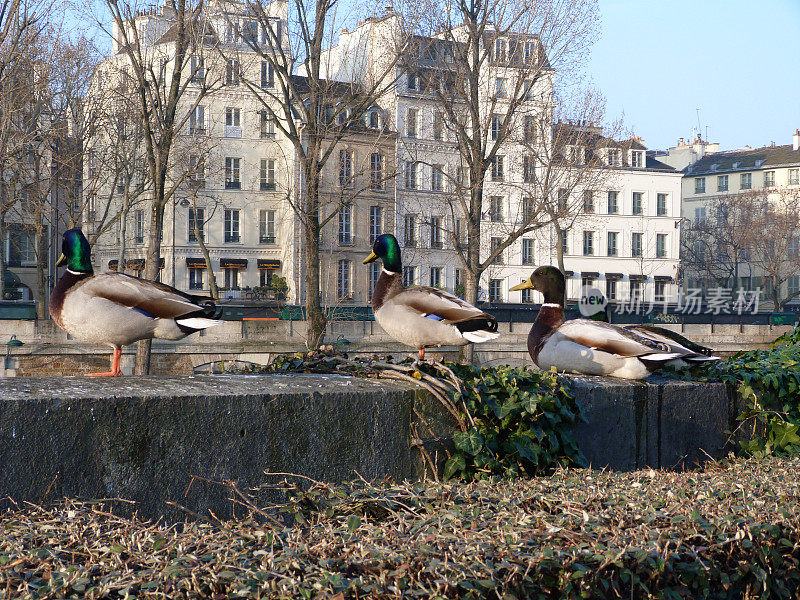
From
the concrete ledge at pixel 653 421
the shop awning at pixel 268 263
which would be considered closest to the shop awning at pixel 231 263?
the shop awning at pixel 268 263

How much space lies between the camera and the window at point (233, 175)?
54.2 meters

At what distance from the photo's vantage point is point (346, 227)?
2167 inches

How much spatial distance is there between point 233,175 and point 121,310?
169 ft

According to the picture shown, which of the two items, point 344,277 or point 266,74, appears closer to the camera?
point 344,277

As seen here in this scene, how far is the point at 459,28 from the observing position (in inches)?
1227

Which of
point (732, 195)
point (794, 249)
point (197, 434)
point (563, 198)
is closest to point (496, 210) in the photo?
point (563, 198)

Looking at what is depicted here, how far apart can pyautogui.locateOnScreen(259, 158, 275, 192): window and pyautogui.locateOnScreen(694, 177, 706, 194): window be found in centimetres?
4625

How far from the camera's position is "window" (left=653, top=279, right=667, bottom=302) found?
6631cm

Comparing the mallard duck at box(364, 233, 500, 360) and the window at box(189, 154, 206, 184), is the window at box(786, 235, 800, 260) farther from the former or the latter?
the mallard duck at box(364, 233, 500, 360)

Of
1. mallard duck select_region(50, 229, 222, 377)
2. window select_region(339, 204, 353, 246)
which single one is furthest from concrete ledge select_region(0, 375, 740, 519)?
window select_region(339, 204, 353, 246)

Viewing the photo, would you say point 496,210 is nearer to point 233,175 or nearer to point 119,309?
point 233,175

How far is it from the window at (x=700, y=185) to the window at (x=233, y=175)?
1898 inches

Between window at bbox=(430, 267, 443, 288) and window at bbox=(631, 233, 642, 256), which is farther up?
window at bbox=(631, 233, 642, 256)

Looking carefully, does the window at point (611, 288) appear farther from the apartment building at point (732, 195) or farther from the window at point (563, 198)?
the window at point (563, 198)
